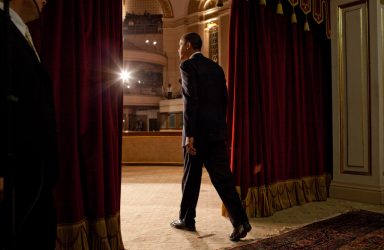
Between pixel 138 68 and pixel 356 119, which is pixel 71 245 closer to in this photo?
pixel 356 119

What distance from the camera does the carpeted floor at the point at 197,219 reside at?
7.84ft

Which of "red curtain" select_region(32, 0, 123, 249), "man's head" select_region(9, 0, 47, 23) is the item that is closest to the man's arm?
"red curtain" select_region(32, 0, 123, 249)

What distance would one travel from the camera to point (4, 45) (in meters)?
0.76

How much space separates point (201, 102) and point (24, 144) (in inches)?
69.2

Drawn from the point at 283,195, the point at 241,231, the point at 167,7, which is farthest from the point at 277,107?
the point at 167,7

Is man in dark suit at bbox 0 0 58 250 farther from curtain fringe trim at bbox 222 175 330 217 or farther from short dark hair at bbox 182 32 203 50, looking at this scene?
curtain fringe trim at bbox 222 175 330 217

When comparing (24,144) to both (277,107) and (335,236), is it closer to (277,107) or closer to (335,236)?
(335,236)

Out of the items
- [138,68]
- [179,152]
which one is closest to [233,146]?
[179,152]

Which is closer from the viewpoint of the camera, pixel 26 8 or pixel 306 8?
pixel 26 8

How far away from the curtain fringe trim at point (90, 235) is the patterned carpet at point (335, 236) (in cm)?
76

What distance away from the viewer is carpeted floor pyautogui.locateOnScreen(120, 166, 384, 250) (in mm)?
2389

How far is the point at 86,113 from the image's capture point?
2.07 metres

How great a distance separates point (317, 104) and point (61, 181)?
3066 millimetres

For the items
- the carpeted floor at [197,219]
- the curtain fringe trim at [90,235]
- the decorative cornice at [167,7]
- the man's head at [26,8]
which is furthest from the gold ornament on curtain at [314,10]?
the decorative cornice at [167,7]
